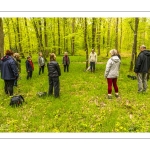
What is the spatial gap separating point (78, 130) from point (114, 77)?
139 inches

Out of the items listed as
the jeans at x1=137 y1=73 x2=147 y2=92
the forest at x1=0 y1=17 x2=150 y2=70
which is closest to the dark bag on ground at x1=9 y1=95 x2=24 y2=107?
the jeans at x1=137 y1=73 x2=147 y2=92

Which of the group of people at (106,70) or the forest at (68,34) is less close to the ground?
the forest at (68,34)

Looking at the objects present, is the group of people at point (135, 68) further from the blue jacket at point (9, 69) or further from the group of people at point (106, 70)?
the blue jacket at point (9, 69)

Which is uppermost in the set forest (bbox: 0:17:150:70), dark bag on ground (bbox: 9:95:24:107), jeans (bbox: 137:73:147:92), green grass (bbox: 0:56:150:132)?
forest (bbox: 0:17:150:70)

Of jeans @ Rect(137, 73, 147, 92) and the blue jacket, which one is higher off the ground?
the blue jacket

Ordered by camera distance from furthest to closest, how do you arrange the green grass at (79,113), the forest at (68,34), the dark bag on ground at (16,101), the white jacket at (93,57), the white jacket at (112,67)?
the forest at (68,34), the white jacket at (93,57), the white jacket at (112,67), the dark bag on ground at (16,101), the green grass at (79,113)

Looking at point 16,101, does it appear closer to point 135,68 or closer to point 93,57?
point 135,68

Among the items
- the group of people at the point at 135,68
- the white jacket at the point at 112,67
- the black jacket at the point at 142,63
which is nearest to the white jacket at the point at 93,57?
the group of people at the point at 135,68

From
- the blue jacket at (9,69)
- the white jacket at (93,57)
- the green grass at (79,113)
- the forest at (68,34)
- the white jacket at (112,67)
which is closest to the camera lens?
the green grass at (79,113)

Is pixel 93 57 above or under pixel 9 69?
above

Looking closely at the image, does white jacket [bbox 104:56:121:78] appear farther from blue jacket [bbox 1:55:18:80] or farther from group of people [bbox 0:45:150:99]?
blue jacket [bbox 1:55:18:80]

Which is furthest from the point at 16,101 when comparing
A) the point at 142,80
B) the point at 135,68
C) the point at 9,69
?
the point at 142,80

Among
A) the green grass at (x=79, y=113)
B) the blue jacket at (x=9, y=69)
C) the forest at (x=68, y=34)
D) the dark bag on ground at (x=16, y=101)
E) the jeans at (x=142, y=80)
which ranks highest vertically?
the forest at (x=68, y=34)
